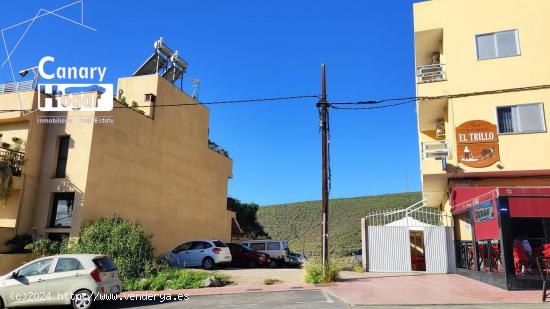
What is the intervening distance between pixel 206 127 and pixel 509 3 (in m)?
18.5

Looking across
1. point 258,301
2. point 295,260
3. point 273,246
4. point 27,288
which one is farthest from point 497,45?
point 27,288

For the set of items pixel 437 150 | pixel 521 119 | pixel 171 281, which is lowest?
pixel 171 281

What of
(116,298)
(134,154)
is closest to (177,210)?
A: (134,154)

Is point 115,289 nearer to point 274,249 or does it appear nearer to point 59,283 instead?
point 59,283

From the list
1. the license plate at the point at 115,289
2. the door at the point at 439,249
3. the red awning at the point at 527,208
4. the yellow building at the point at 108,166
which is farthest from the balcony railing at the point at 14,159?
the red awning at the point at 527,208

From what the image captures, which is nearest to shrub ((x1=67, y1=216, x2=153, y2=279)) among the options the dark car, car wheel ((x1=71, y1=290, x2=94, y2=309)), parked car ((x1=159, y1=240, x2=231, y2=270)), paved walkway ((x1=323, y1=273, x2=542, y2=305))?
parked car ((x1=159, y1=240, x2=231, y2=270))

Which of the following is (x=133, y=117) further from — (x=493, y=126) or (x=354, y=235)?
(x=354, y=235)

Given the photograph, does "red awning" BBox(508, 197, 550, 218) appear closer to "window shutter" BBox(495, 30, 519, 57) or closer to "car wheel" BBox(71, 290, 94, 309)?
"window shutter" BBox(495, 30, 519, 57)

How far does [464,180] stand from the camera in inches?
704

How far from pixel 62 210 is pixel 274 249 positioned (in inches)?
479

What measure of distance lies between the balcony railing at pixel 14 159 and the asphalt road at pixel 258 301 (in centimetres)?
865

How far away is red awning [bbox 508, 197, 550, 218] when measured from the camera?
1330cm

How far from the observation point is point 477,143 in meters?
17.1

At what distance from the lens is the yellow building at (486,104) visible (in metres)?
16.6
